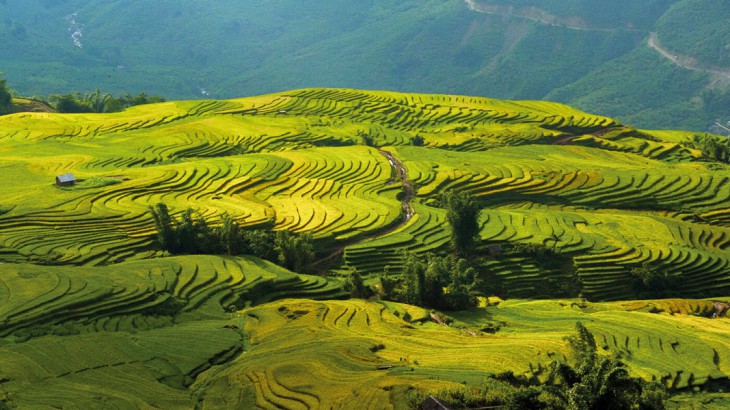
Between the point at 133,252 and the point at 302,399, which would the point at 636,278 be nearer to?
the point at 302,399

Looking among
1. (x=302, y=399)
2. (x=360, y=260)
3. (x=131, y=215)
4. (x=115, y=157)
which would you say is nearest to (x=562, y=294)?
(x=360, y=260)

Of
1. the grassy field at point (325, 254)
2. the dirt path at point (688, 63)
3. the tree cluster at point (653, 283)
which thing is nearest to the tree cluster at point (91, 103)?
the grassy field at point (325, 254)

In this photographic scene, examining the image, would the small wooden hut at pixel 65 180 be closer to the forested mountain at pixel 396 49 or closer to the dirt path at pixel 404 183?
the dirt path at pixel 404 183

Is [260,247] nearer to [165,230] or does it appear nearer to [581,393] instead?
[165,230]

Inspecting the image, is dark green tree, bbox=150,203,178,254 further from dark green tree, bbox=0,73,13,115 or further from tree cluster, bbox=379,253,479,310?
dark green tree, bbox=0,73,13,115

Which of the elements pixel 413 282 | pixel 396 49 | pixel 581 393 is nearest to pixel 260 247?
pixel 413 282
